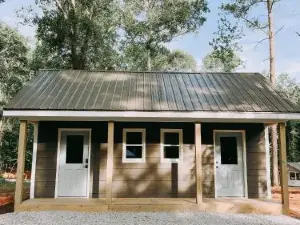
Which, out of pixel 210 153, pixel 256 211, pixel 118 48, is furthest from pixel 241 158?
pixel 118 48

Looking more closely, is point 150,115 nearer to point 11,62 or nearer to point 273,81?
point 273,81

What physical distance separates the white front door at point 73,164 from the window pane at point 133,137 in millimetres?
1275

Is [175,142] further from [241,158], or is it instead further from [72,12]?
[72,12]

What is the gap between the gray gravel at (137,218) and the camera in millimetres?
7137

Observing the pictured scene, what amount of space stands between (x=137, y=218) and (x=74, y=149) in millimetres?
3530

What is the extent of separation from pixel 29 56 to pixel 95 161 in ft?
65.2

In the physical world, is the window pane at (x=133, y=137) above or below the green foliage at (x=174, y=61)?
below

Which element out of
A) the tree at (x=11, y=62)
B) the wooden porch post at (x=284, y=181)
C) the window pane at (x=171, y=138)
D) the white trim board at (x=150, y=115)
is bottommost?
the wooden porch post at (x=284, y=181)

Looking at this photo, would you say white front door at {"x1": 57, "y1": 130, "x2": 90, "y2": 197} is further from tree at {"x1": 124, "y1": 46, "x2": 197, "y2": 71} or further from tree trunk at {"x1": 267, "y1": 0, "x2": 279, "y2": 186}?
tree at {"x1": 124, "y1": 46, "x2": 197, "y2": 71}

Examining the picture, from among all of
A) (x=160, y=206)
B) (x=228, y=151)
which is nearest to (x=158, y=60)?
(x=228, y=151)

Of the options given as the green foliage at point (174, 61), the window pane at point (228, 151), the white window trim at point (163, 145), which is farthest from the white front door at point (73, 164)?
the green foliage at point (174, 61)

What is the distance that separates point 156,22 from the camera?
23.9m

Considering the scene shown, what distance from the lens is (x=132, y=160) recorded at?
9.91 m

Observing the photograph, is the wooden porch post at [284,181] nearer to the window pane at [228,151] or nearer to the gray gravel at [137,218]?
the gray gravel at [137,218]
